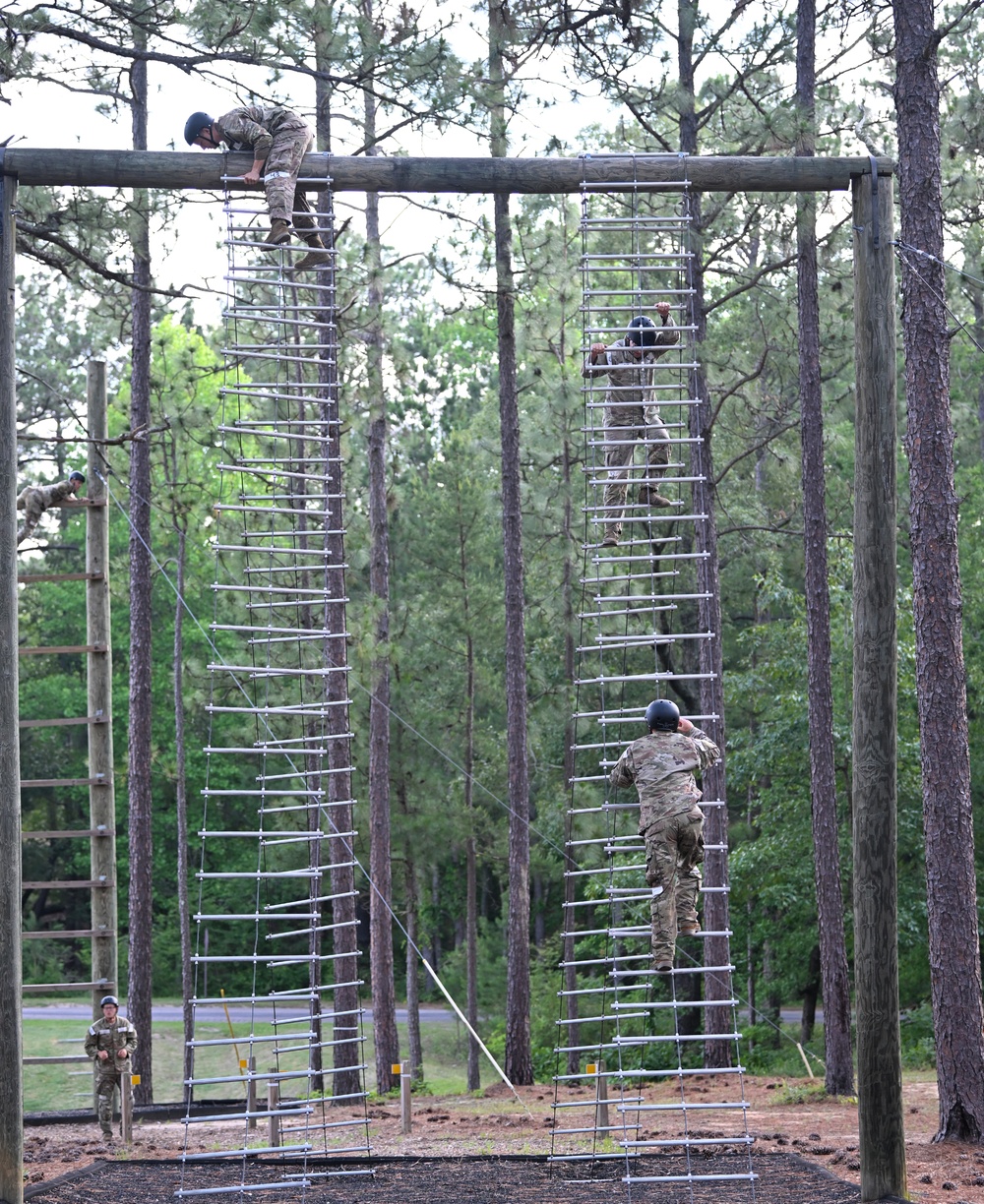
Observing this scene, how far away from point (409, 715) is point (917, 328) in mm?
Result: 15670

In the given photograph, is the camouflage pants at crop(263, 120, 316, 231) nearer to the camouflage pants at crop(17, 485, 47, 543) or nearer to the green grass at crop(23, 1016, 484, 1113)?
the camouflage pants at crop(17, 485, 47, 543)

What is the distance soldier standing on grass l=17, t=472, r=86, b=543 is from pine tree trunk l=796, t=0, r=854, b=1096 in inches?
243

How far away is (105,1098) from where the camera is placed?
11305 millimetres

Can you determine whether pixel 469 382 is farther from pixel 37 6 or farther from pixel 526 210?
pixel 37 6

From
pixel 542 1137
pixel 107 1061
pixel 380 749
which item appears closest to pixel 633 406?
pixel 542 1137

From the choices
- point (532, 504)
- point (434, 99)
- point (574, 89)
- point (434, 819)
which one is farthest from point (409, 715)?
point (434, 99)

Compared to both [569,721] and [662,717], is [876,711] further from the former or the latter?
[569,721]

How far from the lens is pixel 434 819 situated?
924 inches

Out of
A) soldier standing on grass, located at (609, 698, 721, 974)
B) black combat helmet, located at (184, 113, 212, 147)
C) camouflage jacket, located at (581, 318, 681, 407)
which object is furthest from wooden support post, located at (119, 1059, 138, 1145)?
black combat helmet, located at (184, 113, 212, 147)

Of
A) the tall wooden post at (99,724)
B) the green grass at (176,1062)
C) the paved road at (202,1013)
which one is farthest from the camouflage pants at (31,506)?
the paved road at (202,1013)

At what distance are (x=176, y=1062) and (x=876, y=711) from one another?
779 inches

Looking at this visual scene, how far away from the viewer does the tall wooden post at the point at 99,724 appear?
12.0m

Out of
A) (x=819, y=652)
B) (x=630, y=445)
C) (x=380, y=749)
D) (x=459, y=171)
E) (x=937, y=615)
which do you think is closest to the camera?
(x=459, y=171)

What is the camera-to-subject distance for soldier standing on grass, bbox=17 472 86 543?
11.5 metres
